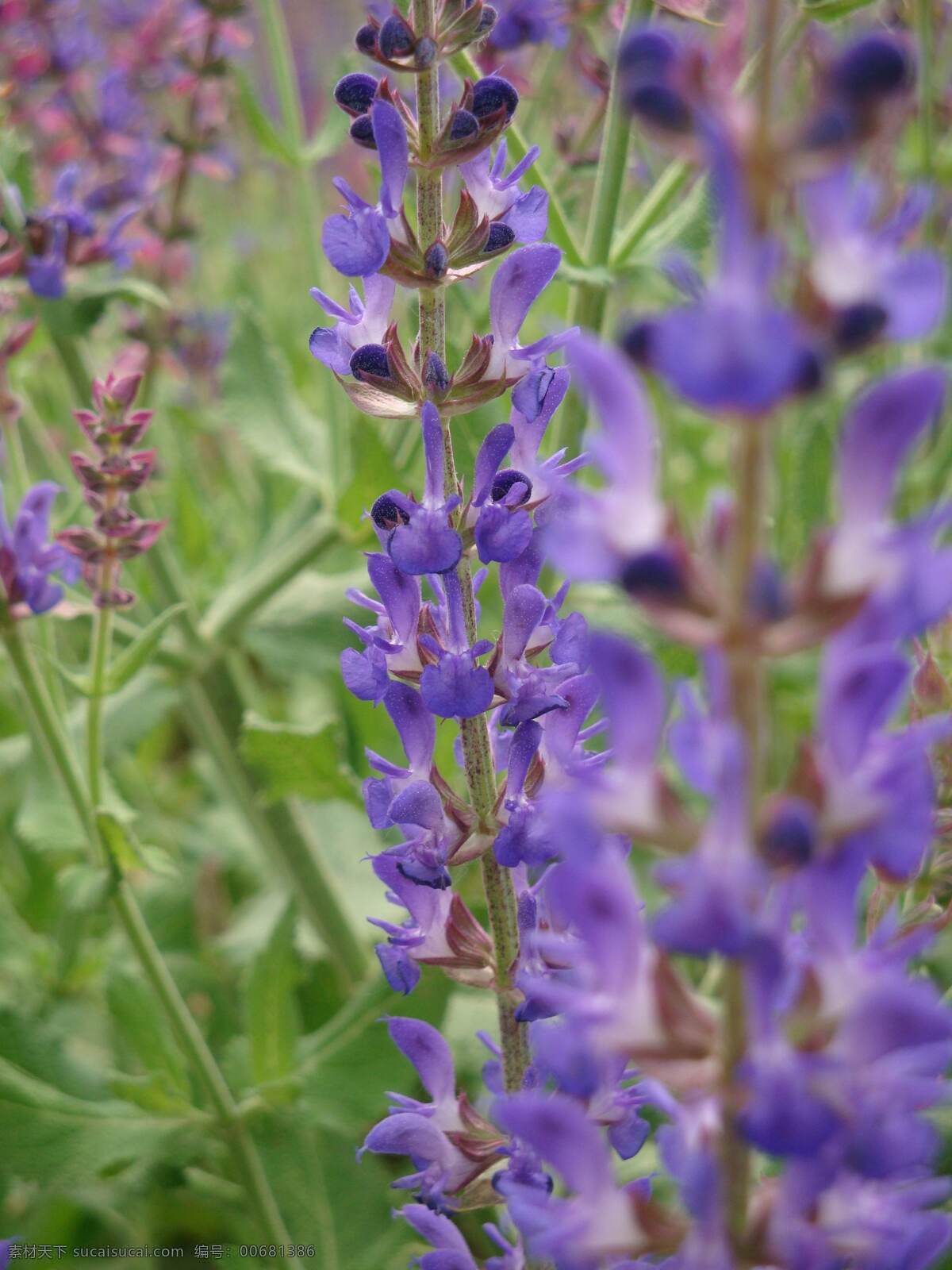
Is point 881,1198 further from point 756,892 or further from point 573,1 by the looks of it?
point 573,1

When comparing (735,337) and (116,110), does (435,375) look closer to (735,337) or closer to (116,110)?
(735,337)

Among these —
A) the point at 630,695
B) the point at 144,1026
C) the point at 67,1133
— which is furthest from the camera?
the point at 144,1026

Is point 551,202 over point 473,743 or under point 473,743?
over

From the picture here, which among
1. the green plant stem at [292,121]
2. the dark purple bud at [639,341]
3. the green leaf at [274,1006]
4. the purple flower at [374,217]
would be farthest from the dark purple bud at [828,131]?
the green plant stem at [292,121]

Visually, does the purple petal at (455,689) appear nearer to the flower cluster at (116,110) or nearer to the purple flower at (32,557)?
the purple flower at (32,557)

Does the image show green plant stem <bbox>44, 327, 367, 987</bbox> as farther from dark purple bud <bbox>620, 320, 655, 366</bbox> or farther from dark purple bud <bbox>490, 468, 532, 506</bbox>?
dark purple bud <bbox>620, 320, 655, 366</bbox>

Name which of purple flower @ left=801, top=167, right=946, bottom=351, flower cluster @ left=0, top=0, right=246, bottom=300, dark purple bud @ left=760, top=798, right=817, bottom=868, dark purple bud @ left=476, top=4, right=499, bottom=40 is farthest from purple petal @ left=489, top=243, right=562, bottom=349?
flower cluster @ left=0, top=0, right=246, bottom=300

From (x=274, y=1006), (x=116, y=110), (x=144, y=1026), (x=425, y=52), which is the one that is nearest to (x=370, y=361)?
(x=425, y=52)
